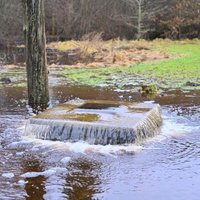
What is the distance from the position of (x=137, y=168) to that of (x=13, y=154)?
1.86 m

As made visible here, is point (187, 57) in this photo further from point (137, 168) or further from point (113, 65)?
point (137, 168)

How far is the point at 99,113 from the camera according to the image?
830 centimetres

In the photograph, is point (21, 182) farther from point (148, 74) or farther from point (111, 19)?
point (111, 19)

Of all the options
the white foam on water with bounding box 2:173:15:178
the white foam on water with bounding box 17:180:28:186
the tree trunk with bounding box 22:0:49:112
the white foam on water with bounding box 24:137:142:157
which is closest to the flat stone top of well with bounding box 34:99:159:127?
the white foam on water with bounding box 24:137:142:157

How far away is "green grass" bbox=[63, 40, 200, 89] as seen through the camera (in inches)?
547

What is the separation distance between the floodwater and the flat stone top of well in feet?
1.39

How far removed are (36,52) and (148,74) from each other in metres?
6.21

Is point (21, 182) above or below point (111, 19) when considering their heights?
below

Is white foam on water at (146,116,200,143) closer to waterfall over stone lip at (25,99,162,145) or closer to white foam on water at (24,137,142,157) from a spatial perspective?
waterfall over stone lip at (25,99,162,145)

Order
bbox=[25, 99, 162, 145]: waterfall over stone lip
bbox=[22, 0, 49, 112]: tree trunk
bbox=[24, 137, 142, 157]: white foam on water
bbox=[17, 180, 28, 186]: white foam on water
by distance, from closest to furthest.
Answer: bbox=[17, 180, 28, 186]: white foam on water, bbox=[24, 137, 142, 157]: white foam on water, bbox=[25, 99, 162, 145]: waterfall over stone lip, bbox=[22, 0, 49, 112]: tree trunk

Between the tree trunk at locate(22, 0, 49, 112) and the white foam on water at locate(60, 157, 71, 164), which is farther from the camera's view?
the tree trunk at locate(22, 0, 49, 112)

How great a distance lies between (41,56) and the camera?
10.2 metres

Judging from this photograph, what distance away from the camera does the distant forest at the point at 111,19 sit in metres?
31.5

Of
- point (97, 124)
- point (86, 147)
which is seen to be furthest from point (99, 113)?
point (86, 147)
